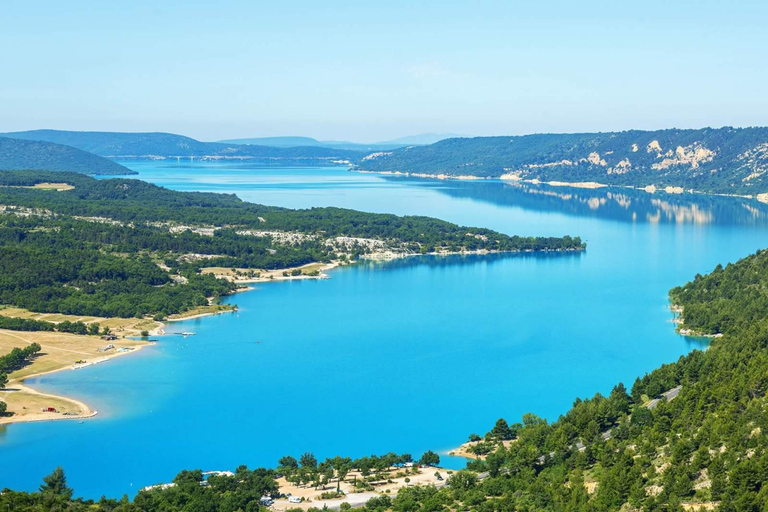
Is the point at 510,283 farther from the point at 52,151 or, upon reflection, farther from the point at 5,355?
the point at 52,151

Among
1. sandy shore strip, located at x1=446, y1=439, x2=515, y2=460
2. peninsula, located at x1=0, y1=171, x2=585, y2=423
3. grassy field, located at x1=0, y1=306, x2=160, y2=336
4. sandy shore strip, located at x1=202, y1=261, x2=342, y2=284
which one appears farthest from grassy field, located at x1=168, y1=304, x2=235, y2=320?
sandy shore strip, located at x1=446, y1=439, x2=515, y2=460

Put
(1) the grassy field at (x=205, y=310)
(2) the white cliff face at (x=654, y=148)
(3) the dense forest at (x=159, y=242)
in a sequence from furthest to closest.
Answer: (2) the white cliff face at (x=654, y=148) → (3) the dense forest at (x=159, y=242) → (1) the grassy field at (x=205, y=310)

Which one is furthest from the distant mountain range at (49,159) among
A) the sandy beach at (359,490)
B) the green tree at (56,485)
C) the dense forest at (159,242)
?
the sandy beach at (359,490)

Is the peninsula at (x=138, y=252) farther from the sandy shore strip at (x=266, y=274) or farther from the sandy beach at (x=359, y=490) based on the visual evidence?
the sandy beach at (x=359, y=490)

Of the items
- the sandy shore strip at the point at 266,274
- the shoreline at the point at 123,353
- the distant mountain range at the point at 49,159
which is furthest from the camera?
the distant mountain range at the point at 49,159

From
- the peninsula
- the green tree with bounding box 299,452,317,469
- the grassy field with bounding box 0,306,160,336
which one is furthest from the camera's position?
the grassy field with bounding box 0,306,160,336

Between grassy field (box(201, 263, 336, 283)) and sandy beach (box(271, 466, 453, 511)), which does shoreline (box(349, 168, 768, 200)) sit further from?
sandy beach (box(271, 466, 453, 511))

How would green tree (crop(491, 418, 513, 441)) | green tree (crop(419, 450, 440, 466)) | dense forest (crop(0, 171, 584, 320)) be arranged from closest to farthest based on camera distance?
green tree (crop(419, 450, 440, 466)), green tree (crop(491, 418, 513, 441)), dense forest (crop(0, 171, 584, 320))

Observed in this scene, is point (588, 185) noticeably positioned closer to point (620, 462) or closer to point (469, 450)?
point (469, 450)
